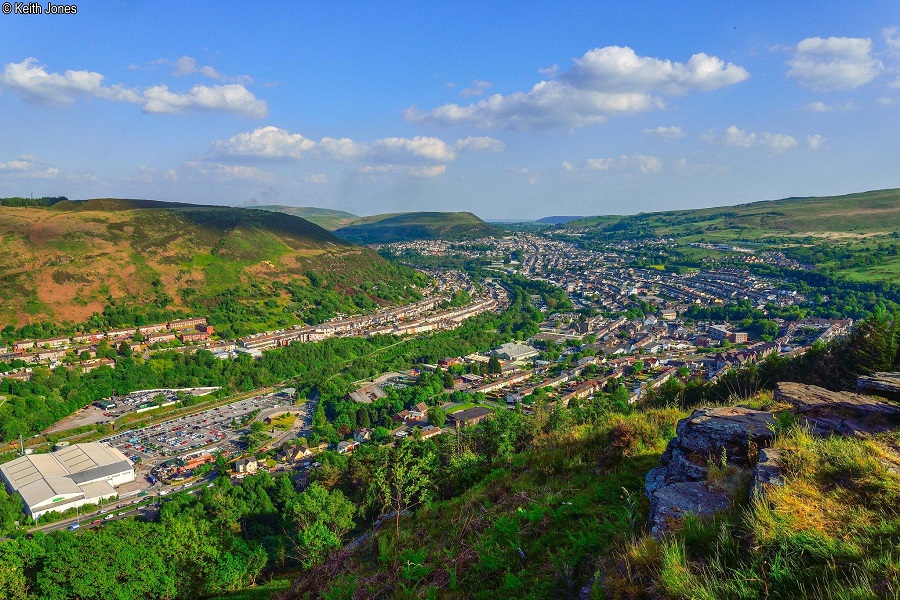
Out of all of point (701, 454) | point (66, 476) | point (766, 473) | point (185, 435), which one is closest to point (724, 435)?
point (701, 454)

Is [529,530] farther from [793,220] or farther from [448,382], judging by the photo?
[793,220]

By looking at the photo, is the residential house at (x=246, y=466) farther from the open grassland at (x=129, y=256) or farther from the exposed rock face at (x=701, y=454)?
the open grassland at (x=129, y=256)

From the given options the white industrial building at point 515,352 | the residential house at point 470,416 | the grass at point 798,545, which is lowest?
the residential house at point 470,416

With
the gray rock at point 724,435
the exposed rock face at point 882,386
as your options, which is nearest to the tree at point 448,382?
the exposed rock face at point 882,386

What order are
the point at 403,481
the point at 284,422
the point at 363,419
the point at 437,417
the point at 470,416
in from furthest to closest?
1. the point at 284,422
2. the point at 363,419
3. the point at 470,416
4. the point at 437,417
5. the point at 403,481

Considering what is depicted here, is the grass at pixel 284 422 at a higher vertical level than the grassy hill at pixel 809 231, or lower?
lower

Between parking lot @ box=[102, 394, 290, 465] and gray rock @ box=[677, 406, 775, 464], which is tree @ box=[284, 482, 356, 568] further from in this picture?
parking lot @ box=[102, 394, 290, 465]
